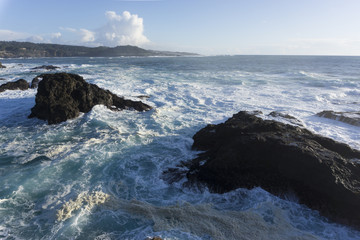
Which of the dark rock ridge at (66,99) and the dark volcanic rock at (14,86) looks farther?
the dark volcanic rock at (14,86)

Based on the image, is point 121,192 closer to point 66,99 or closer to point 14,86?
point 66,99

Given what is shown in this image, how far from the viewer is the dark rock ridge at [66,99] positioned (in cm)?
1231

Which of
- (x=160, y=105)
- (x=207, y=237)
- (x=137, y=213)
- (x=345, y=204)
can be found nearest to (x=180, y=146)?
(x=137, y=213)

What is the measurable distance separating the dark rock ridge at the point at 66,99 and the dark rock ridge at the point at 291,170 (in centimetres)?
836

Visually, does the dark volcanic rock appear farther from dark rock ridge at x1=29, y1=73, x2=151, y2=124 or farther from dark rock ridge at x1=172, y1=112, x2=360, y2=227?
dark rock ridge at x1=172, y1=112, x2=360, y2=227

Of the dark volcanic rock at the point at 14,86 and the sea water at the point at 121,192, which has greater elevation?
the dark volcanic rock at the point at 14,86

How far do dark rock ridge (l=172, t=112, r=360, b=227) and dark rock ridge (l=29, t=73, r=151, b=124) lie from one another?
27.4 ft

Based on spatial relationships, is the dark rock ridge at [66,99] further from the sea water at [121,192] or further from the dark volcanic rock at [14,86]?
the dark volcanic rock at [14,86]

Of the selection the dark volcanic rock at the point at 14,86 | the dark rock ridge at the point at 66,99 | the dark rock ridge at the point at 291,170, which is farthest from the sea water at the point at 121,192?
the dark volcanic rock at the point at 14,86

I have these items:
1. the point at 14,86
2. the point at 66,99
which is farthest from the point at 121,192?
the point at 14,86

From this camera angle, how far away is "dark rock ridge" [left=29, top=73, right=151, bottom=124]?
12.3 meters

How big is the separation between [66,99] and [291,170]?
12603 mm

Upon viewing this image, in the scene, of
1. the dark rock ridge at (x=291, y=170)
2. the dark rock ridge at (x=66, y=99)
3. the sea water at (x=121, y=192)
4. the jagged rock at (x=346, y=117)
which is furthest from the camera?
the dark rock ridge at (x=66, y=99)

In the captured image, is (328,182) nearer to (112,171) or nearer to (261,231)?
(261,231)
